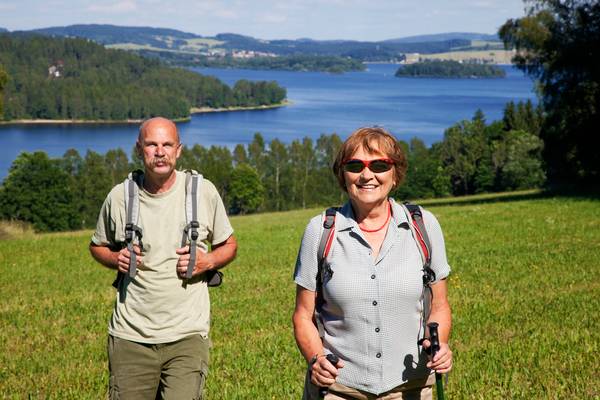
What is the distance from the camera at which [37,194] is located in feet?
224

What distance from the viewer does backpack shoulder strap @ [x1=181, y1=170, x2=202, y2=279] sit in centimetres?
405

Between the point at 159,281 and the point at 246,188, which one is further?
the point at 246,188

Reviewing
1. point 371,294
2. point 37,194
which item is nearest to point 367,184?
point 371,294

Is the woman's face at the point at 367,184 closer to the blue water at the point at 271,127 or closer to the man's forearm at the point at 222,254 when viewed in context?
the man's forearm at the point at 222,254

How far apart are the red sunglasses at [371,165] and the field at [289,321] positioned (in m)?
2.92

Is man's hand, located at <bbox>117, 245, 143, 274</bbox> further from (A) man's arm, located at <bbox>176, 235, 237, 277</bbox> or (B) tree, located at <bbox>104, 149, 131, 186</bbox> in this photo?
(B) tree, located at <bbox>104, 149, 131, 186</bbox>

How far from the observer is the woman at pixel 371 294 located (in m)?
3.15

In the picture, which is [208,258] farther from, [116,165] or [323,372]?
[116,165]

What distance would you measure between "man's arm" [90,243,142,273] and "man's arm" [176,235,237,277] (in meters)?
0.24

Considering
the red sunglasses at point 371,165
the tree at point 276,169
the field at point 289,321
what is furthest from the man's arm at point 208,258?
the tree at point 276,169

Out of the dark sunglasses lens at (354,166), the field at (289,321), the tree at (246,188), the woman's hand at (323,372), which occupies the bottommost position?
the tree at (246,188)

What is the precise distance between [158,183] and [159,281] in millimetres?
545

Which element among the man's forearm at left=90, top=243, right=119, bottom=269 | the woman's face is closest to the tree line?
the man's forearm at left=90, top=243, right=119, bottom=269

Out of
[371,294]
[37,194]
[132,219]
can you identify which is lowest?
[37,194]
